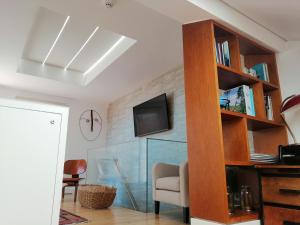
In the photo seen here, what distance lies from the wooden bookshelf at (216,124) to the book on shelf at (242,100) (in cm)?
7

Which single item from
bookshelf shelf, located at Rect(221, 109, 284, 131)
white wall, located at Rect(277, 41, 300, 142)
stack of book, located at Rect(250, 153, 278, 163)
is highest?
white wall, located at Rect(277, 41, 300, 142)

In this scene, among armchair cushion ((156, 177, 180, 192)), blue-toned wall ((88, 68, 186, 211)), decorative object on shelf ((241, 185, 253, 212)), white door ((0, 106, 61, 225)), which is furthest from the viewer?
blue-toned wall ((88, 68, 186, 211))

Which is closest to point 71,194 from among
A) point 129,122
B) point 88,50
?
point 129,122

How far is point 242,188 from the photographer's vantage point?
195 centimetres

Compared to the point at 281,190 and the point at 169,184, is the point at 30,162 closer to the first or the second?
the point at 281,190

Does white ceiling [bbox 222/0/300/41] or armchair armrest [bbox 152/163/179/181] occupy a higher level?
white ceiling [bbox 222/0/300/41]

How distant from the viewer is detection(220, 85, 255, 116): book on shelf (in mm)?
1938

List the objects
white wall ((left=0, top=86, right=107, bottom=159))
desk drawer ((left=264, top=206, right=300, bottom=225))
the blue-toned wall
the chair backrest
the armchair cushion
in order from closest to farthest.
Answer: desk drawer ((left=264, top=206, right=300, bottom=225))
the armchair cushion
the blue-toned wall
the chair backrest
white wall ((left=0, top=86, right=107, bottom=159))

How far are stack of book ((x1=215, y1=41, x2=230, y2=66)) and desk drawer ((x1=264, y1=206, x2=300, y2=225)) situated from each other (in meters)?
1.10

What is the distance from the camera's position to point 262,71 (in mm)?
2242

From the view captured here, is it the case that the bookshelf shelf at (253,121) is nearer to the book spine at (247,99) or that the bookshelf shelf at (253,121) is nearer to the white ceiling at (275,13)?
the book spine at (247,99)

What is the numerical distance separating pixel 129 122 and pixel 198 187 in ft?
10.7

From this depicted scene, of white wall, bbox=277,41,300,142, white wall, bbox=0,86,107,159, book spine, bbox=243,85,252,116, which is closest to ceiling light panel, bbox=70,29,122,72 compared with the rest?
white wall, bbox=0,86,107,159

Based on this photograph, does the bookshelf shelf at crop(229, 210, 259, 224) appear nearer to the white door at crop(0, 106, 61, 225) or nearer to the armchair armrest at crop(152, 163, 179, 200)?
the armchair armrest at crop(152, 163, 179, 200)
